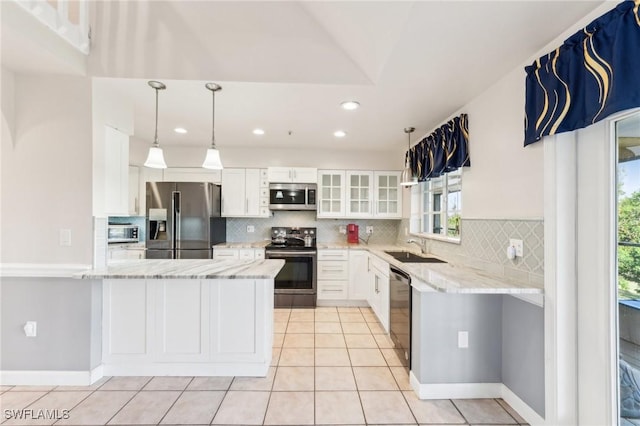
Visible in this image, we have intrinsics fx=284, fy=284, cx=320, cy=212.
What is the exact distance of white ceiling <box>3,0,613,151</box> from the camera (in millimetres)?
1570

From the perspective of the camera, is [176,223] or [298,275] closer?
[176,223]

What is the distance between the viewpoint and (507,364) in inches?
80.9

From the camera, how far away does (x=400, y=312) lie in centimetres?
258

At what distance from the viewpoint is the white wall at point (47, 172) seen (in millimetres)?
2154

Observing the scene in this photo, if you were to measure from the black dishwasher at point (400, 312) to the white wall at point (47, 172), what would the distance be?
2.54 meters

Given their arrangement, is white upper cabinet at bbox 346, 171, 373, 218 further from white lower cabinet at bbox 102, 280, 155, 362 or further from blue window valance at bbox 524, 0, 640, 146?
white lower cabinet at bbox 102, 280, 155, 362

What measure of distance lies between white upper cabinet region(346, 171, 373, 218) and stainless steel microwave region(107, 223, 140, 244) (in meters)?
3.40

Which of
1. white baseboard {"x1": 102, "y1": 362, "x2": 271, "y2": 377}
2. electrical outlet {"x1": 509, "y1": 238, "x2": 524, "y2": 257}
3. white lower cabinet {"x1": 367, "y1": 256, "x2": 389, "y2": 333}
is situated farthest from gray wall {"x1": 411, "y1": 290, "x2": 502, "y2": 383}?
white baseboard {"x1": 102, "y1": 362, "x2": 271, "y2": 377}

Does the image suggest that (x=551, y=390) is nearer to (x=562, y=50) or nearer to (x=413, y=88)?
(x=562, y=50)

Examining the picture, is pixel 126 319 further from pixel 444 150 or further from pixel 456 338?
pixel 444 150

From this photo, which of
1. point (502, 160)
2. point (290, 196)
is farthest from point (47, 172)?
point (502, 160)

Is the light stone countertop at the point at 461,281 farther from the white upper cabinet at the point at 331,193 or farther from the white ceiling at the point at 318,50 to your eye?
the white upper cabinet at the point at 331,193

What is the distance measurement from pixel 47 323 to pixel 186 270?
1.12 meters

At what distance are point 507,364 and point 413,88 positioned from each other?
86.9 inches
